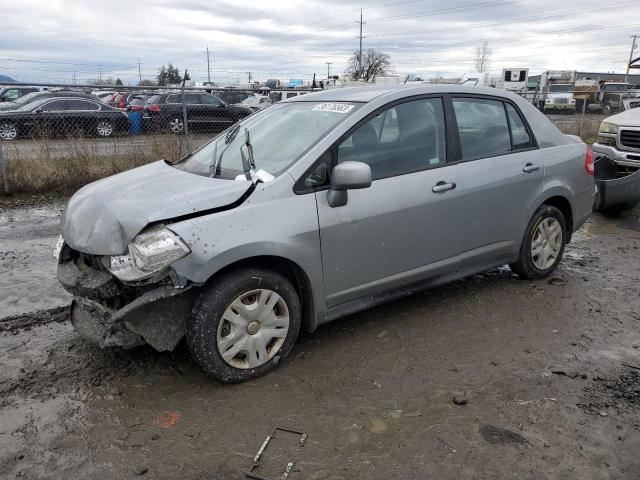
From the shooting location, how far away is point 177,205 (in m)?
3.18

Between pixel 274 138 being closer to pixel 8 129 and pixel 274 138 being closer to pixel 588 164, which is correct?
pixel 588 164

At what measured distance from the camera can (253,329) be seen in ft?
10.8

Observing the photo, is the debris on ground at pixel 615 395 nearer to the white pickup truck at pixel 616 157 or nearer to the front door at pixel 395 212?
the front door at pixel 395 212

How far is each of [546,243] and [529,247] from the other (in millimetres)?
260

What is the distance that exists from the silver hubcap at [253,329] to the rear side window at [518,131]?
2674 mm

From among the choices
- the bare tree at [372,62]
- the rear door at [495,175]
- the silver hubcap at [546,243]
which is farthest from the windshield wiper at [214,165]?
the bare tree at [372,62]

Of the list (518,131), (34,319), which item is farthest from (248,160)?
(518,131)

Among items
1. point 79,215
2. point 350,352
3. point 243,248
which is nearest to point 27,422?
point 79,215

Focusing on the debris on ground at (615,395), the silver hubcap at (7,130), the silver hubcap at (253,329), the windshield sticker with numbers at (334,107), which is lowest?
the debris on ground at (615,395)

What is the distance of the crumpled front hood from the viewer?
3.12 metres

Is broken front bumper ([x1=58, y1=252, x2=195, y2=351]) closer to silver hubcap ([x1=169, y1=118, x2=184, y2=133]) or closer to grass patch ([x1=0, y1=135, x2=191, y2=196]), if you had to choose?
grass patch ([x1=0, y1=135, x2=191, y2=196])

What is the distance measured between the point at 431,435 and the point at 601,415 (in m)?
1.02

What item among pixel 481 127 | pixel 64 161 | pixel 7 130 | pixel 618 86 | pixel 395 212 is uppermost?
pixel 618 86

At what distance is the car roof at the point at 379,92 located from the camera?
400cm
